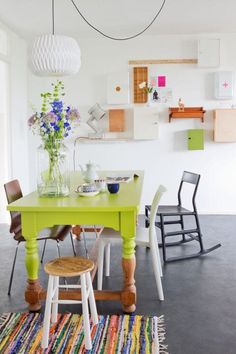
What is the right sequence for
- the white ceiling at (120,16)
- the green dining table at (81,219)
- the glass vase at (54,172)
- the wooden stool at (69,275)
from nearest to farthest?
the wooden stool at (69,275)
the green dining table at (81,219)
the glass vase at (54,172)
the white ceiling at (120,16)

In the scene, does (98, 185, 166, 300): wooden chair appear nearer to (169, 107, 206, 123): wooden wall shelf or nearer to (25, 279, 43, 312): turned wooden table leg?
(25, 279, 43, 312): turned wooden table leg

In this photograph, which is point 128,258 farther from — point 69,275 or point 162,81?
point 162,81

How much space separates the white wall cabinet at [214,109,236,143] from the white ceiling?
1.08 m

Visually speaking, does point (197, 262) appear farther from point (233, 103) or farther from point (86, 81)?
point (86, 81)

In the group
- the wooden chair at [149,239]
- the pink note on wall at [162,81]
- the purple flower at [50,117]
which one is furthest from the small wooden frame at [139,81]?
the purple flower at [50,117]

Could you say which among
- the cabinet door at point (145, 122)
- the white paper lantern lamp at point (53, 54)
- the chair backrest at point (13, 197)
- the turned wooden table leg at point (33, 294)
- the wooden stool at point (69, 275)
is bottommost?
the turned wooden table leg at point (33, 294)

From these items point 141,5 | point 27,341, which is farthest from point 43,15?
point 27,341

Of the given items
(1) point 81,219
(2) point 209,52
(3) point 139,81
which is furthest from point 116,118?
(1) point 81,219

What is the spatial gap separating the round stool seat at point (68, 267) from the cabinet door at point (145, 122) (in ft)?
10.9

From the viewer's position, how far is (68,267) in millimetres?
2221

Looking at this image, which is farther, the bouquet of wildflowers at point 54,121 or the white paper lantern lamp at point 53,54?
the white paper lantern lamp at point 53,54

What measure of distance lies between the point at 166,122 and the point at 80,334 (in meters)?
3.72

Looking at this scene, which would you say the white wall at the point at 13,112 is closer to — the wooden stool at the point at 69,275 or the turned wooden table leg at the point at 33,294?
the turned wooden table leg at the point at 33,294

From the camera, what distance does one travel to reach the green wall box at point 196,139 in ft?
17.7
